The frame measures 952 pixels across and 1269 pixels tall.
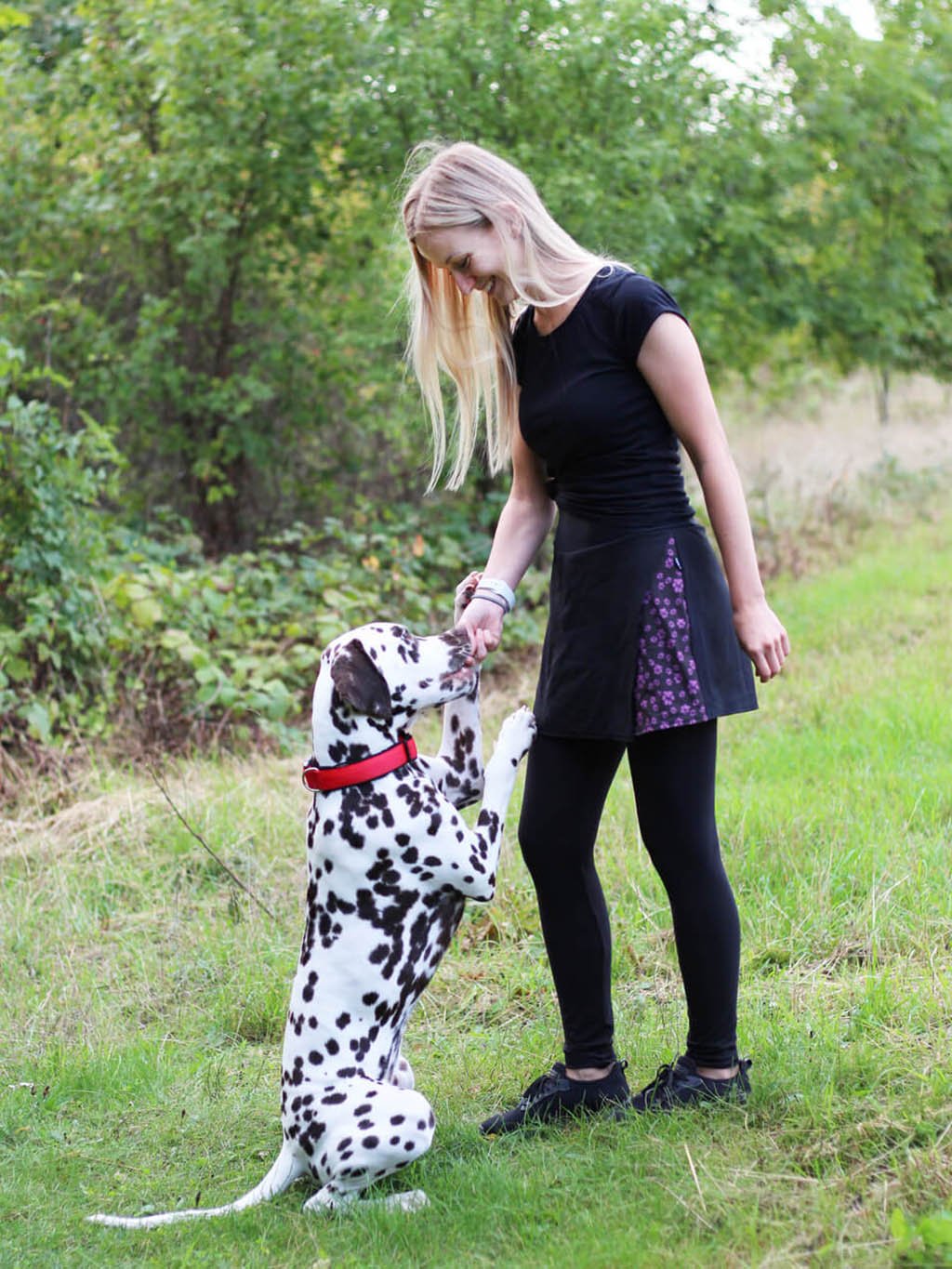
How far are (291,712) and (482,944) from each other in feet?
10.7

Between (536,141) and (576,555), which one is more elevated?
(536,141)

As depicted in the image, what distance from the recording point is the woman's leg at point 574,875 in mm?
3234

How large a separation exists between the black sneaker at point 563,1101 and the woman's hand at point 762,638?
1.09m

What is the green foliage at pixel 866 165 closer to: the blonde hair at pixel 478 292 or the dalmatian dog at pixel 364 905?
the blonde hair at pixel 478 292

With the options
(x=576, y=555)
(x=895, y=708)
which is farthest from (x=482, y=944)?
(x=895, y=708)

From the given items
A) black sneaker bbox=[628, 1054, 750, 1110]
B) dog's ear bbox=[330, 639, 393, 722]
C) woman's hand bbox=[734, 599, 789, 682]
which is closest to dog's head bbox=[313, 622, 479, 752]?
dog's ear bbox=[330, 639, 393, 722]

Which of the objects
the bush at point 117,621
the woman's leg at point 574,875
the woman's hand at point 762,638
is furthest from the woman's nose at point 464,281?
the bush at point 117,621

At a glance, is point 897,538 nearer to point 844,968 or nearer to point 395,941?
point 844,968

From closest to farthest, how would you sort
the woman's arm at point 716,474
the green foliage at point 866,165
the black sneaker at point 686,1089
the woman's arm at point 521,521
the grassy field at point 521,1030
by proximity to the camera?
the grassy field at point 521,1030
the woman's arm at point 716,474
the black sneaker at point 686,1089
the woman's arm at point 521,521
the green foliage at point 866,165

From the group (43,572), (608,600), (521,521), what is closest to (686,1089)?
(608,600)

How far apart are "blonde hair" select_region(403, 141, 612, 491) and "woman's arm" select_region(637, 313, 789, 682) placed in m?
0.29

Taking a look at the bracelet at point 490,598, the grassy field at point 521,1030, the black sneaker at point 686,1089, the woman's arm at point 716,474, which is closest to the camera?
the grassy field at point 521,1030

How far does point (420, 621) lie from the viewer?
884 cm

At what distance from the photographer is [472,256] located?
10.2 ft
